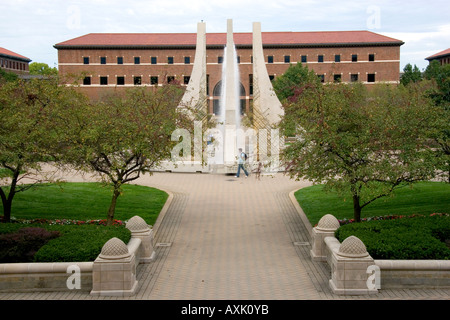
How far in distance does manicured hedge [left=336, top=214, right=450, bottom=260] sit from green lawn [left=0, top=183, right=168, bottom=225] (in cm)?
664

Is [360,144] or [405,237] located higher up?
[360,144]

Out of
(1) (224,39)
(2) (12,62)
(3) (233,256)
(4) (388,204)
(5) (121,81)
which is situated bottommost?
(3) (233,256)

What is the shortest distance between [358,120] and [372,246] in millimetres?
3912

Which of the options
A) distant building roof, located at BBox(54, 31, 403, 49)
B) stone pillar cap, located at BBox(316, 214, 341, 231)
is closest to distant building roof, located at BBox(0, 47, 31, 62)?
distant building roof, located at BBox(54, 31, 403, 49)

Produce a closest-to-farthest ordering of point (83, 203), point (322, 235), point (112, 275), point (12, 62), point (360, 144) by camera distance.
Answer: point (112, 275), point (322, 235), point (360, 144), point (83, 203), point (12, 62)

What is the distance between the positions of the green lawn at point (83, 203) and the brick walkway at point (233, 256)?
2.76 feet

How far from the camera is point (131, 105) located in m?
15.2

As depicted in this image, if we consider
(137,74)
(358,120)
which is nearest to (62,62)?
(137,74)

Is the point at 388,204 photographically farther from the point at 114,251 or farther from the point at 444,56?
the point at 444,56

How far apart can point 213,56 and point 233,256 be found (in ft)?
204

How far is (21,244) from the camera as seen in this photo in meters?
11.3

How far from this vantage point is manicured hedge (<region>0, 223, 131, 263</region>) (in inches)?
424

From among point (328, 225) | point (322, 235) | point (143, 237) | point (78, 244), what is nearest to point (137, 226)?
point (143, 237)

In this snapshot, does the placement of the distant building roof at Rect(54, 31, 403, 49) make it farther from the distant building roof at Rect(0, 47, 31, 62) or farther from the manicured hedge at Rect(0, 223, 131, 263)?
the manicured hedge at Rect(0, 223, 131, 263)
